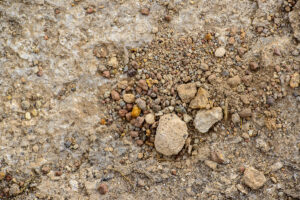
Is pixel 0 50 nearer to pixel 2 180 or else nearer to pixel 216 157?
pixel 2 180

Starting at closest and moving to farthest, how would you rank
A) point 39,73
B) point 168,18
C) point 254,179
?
point 254,179 → point 39,73 → point 168,18

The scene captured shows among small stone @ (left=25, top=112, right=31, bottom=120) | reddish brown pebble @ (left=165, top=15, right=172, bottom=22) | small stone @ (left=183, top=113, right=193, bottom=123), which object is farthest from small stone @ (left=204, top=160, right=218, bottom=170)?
small stone @ (left=25, top=112, right=31, bottom=120)

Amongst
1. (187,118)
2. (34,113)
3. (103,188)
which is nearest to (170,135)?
(187,118)

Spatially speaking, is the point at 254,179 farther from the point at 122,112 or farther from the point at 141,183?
the point at 122,112

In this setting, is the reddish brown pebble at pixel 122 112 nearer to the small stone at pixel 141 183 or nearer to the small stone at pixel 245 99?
the small stone at pixel 141 183

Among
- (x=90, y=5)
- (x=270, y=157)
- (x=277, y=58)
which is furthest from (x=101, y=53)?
(x=270, y=157)

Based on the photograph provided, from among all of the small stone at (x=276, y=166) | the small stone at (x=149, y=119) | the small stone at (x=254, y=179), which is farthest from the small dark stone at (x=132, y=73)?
the small stone at (x=276, y=166)
